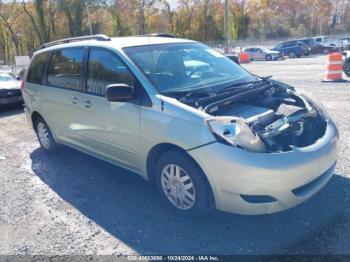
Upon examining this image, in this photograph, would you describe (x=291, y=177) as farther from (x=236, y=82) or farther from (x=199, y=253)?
(x=236, y=82)

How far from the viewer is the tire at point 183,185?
321cm

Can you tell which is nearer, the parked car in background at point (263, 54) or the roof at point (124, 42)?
the roof at point (124, 42)

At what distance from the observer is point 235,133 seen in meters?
3.02

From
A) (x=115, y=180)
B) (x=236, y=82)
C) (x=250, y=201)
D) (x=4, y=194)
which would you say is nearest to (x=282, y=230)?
(x=250, y=201)

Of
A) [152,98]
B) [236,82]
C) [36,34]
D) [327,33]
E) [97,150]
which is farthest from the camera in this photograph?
[327,33]

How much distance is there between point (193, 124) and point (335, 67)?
10341 millimetres

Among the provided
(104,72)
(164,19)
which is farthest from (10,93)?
(164,19)

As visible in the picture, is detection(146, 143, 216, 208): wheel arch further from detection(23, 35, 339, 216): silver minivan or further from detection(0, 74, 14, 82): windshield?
detection(0, 74, 14, 82): windshield

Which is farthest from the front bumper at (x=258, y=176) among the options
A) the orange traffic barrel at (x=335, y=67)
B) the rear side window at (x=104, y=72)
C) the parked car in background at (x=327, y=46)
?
the parked car in background at (x=327, y=46)

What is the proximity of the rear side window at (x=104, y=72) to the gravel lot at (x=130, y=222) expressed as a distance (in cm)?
128

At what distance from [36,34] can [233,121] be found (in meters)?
54.9

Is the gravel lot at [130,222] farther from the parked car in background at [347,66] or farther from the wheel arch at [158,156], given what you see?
the parked car in background at [347,66]

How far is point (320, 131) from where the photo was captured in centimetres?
356

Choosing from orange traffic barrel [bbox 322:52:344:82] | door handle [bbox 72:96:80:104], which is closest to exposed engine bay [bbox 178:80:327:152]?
door handle [bbox 72:96:80:104]
